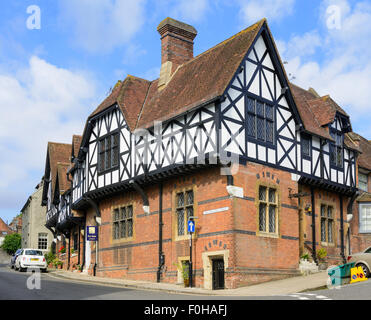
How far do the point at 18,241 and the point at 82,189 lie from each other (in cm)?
5919

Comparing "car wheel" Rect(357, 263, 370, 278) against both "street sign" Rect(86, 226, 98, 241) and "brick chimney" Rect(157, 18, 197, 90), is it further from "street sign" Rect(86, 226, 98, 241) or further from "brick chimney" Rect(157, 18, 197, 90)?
"street sign" Rect(86, 226, 98, 241)

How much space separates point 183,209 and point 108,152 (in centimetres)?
672

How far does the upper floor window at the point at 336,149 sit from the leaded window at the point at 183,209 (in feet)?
28.0

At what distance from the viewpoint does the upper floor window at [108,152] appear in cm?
2705

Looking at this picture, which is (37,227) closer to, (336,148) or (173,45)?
(173,45)

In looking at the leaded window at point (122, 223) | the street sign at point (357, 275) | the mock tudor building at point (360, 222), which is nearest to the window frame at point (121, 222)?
the leaded window at point (122, 223)

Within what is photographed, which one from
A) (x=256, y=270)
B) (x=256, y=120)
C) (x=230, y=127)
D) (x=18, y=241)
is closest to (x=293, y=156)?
(x=256, y=120)

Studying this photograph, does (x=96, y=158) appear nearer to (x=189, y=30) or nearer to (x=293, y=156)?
(x=189, y=30)

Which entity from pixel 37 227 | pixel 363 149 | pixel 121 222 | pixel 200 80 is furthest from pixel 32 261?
pixel 37 227

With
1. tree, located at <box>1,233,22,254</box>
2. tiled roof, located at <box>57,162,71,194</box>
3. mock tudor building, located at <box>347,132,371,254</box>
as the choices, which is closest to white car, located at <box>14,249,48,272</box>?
tiled roof, located at <box>57,162,71,194</box>

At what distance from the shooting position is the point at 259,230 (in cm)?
2169

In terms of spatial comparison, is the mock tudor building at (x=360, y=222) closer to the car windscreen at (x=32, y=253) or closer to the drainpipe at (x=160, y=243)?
the drainpipe at (x=160, y=243)

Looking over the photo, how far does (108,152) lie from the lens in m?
27.8

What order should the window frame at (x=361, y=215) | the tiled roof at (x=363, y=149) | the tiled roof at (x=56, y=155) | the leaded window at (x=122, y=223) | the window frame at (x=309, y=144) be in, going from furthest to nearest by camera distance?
the tiled roof at (x=56, y=155) → the window frame at (x=361, y=215) → the tiled roof at (x=363, y=149) → the leaded window at (x=122, y=223) → the window frame at (x=309, y=144)
